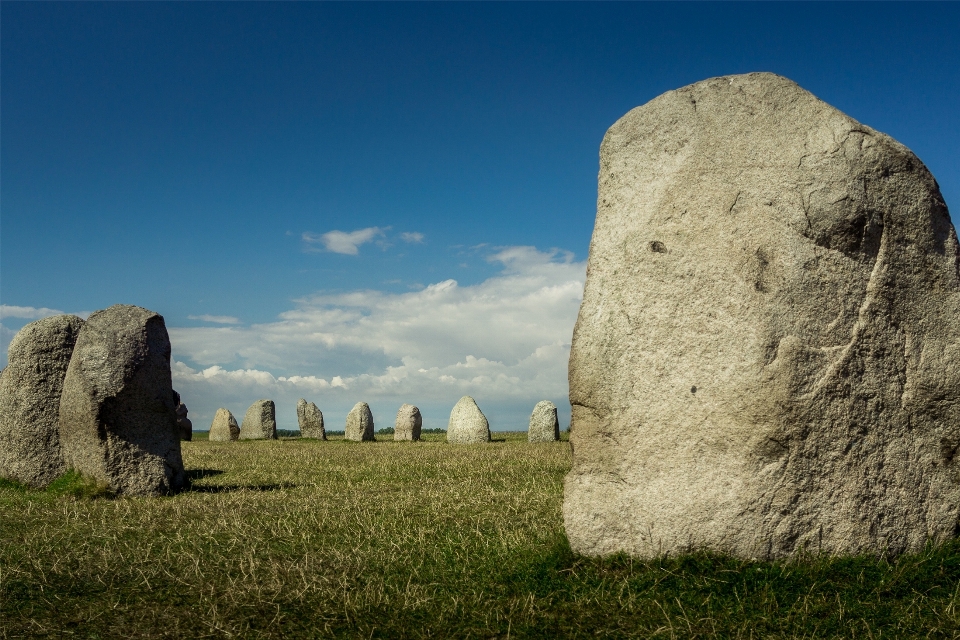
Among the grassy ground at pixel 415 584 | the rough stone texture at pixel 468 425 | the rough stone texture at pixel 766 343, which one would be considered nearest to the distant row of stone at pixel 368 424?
the rough stone texture at pixel 468 425

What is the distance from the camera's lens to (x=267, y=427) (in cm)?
2820

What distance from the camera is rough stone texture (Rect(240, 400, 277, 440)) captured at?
28203mm

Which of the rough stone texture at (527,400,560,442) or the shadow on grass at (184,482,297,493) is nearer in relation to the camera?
the shadow on grass at (184,482,297,493)

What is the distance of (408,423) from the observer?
25.4m

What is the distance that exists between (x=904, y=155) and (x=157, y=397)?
30.3ft

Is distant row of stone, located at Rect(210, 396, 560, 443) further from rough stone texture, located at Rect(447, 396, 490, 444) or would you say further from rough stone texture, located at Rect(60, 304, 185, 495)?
rough stone texture, located at Rect(60, 304, 185, 495)

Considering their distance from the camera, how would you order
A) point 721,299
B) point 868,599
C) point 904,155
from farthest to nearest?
point 904,155, point 721,299, point 868,599

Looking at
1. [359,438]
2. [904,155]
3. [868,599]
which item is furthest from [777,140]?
[359,438]

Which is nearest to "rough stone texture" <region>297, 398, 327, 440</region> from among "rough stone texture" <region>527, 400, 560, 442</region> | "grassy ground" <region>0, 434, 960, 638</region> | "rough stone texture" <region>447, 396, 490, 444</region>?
"rough stone texture" <region>447, 396, 490, 444</region>

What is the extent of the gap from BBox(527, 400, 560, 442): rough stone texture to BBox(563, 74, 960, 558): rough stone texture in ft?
57.9

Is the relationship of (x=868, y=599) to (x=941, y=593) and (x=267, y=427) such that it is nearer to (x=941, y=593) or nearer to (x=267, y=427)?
(x=941, y=593)

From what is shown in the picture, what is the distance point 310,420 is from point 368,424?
9.45 feet

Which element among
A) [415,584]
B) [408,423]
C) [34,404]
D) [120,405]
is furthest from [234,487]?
[408,423]

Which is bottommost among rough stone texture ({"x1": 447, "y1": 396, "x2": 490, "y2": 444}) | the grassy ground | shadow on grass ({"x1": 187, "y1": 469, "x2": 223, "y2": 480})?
the grassy ground
